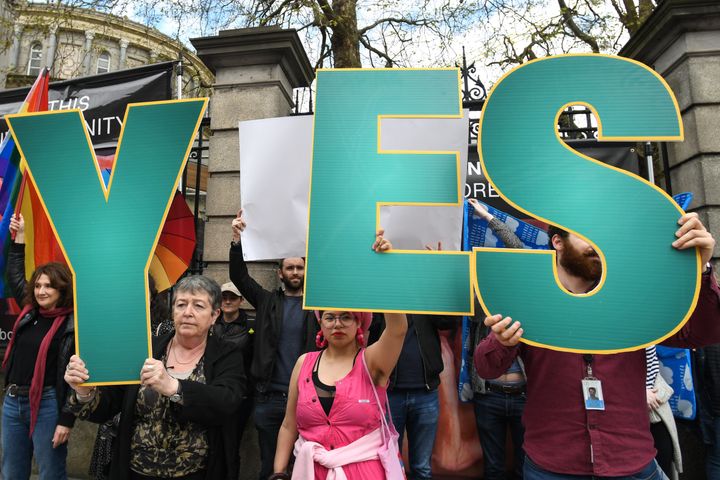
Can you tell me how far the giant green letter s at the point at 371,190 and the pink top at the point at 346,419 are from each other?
36cm

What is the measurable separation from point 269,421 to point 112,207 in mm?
1776

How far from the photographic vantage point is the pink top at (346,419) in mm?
1780

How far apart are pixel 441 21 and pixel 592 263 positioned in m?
7.95

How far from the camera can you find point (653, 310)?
5.27 feet

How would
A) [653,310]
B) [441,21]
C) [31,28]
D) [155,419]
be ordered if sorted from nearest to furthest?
[653,310]
[155,419]
[31,28]
[441,21]

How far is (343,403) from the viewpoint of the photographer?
5.94 feet

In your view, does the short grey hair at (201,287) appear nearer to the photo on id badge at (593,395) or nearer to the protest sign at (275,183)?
the protest sign at (275,183)

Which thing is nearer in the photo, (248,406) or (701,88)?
(248,406)

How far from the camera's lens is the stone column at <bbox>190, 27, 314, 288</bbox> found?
167 inches

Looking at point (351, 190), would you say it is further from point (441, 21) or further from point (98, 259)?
point (441, 21)

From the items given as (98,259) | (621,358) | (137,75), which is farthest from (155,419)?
(137,75)

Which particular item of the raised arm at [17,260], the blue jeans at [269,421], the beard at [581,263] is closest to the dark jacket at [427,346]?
the blue jeans at [269,421]

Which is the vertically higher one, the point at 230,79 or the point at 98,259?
the point at 230,79

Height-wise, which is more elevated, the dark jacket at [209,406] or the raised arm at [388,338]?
the raised arm at [388,338]
